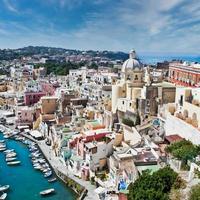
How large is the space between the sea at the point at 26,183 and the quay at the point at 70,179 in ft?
1.61

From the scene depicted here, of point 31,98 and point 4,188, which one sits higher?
point 31,98

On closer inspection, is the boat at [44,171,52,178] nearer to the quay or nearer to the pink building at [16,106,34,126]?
the quay

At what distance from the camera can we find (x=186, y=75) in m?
37.8

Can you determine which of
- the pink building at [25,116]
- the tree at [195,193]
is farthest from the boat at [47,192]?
the pink building at [25,116]

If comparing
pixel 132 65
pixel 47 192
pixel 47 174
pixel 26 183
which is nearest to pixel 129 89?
pixel 132 65

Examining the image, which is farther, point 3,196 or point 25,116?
point 25,116

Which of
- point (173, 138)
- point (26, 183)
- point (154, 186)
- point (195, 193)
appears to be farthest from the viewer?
point (26, 183)

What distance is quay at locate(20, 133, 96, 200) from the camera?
23.9 m

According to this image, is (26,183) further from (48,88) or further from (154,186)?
(48,88)

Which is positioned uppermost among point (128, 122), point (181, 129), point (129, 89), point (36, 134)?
point (129, 89)

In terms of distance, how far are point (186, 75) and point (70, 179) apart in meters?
18.9

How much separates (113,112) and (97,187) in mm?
9221

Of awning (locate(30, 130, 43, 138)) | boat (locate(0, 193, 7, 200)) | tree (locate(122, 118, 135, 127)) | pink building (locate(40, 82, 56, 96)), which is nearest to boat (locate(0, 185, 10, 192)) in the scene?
boat (locate(0, 193, 7, 200))

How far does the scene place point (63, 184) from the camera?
2675cm
